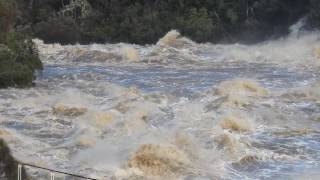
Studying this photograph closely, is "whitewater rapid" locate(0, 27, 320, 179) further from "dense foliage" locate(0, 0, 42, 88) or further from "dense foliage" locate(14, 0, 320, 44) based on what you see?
"dense foliage" locate(14, 0, 320, 44)

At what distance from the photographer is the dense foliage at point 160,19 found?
40938mm

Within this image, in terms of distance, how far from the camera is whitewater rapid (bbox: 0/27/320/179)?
13.5m

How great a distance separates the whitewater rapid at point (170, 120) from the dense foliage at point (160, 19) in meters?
10.5

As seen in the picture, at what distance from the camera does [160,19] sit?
43.7m

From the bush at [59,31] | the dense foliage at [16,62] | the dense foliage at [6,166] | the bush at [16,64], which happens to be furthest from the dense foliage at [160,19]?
the dense foliage at [6,166]

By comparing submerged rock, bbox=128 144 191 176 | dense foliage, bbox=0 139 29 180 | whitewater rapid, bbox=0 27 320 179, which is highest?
dense foliage, bbox=0 139 29 180

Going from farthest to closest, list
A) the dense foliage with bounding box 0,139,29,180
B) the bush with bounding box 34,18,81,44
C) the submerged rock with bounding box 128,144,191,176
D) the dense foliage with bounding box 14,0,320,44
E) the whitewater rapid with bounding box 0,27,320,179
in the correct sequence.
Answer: the dense foliage with bounding box 14,0,320,44 < the bush with bounding box 34,18,81,44 < the whitewater rapid with bounding box 0,27,320,179 < the submerged rock with bounding box 128,144,191,176 < the dense foliage with bounding box 0,139,29,180

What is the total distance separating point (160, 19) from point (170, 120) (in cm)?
2639

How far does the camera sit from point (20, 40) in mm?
24875

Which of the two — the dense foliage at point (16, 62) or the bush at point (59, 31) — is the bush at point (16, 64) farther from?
the bush at point (59, 31)

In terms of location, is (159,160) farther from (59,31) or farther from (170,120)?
(59,31)

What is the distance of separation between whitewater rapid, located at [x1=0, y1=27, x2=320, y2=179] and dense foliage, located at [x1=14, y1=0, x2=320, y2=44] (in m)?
10.5

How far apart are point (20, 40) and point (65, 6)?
21077 millimetres

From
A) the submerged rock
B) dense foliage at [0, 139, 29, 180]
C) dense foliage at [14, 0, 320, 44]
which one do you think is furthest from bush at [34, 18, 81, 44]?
dense foliage at [0, 139, 29, 180]
